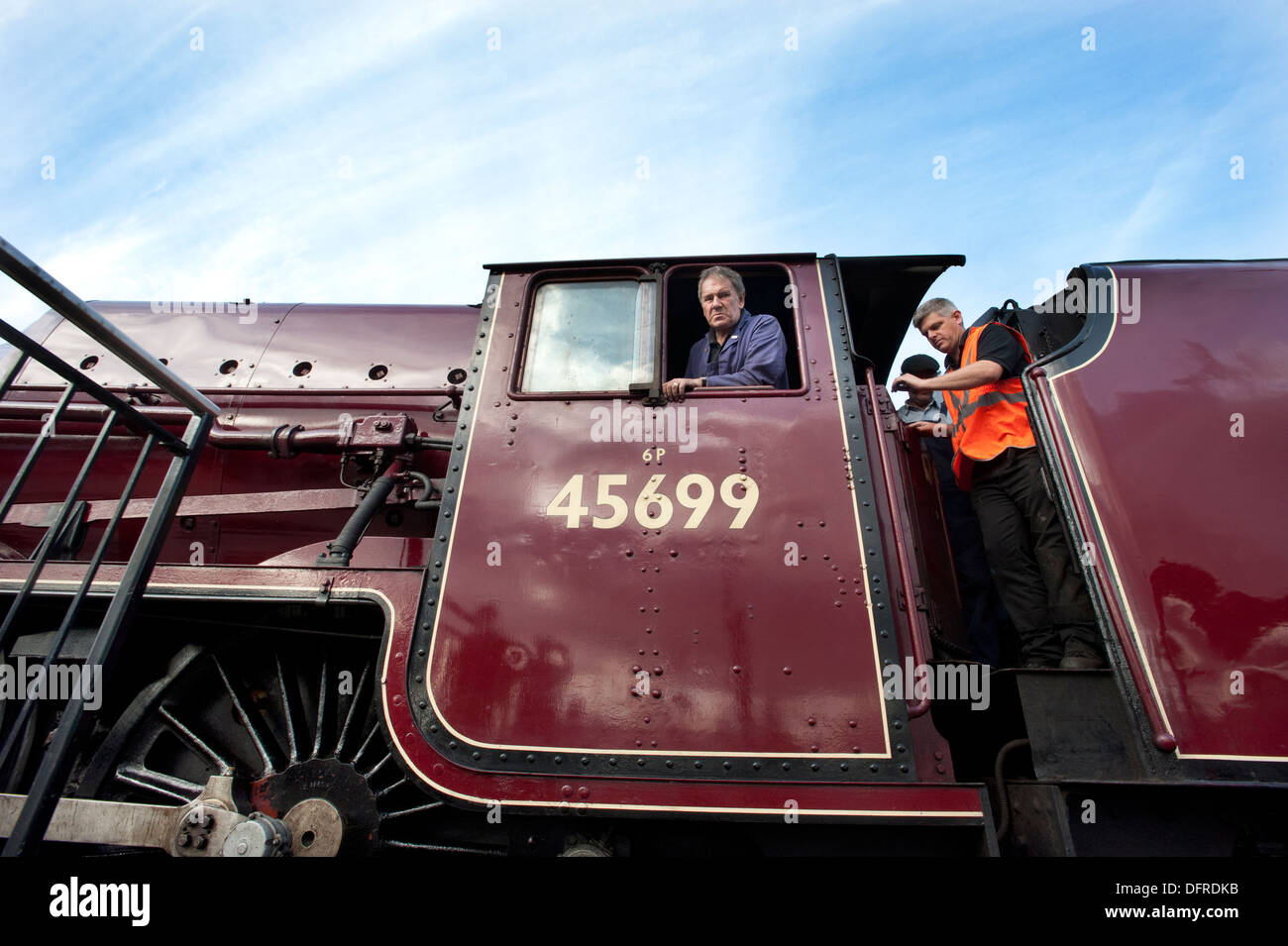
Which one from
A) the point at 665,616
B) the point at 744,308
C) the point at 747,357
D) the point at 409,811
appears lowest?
the point at 409,811

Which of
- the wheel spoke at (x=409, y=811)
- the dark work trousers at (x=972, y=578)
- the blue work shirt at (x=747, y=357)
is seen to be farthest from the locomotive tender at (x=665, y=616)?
the dark work trousers at (x=972, y=578)

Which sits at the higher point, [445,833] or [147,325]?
[147,325]

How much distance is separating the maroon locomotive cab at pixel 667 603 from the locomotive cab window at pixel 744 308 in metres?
0.10

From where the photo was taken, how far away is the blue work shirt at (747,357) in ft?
8.47

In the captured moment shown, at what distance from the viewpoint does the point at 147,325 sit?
358cm

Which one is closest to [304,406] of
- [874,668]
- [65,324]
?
[65,324]

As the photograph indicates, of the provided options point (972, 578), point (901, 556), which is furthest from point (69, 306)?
point (972, 578)

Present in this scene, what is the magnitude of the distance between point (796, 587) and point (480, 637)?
102cm

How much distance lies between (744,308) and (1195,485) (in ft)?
5.88

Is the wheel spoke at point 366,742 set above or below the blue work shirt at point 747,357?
below

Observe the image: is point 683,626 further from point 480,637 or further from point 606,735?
point 480,637

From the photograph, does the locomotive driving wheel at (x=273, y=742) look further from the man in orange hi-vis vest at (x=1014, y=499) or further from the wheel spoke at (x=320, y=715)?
the man in orange hi-vis vest at (x=1014, y=499)

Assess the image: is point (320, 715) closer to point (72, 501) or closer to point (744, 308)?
point (72, 501)

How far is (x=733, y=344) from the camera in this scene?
2773 millimetres
